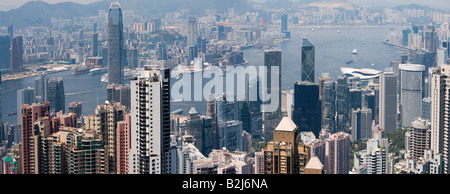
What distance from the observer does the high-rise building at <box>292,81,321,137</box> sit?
8.59 m

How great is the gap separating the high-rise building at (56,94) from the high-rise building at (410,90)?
509 cm

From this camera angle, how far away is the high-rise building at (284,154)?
373 cm

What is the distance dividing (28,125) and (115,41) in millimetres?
6018

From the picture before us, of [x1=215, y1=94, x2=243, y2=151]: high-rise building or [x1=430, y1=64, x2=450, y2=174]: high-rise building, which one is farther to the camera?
[x1=215, y1=94, x2=243, y2=151]: high-rise building

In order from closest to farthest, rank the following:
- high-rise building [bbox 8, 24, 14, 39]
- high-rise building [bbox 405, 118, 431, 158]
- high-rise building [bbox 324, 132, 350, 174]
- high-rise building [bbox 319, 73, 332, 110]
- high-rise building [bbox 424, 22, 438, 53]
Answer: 1. high-rise building [bbox 324, 132, 350, 174]
2. high-rise building [bbox 405, 118, 431, 158]
3. high-rise building [bbox 8, 24, 14, 39]
4. high-rise building [bbox 424, 22, 438, 53]
5. high-rise building [bbox 319, 73, 332, 110]

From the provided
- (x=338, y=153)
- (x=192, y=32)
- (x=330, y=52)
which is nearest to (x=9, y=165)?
(x=338, y=153)

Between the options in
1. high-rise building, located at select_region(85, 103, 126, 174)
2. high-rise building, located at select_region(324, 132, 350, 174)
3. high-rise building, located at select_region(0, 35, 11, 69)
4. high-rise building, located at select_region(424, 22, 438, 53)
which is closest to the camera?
high-rise building, located at select_region(85, 103, 126, 174)

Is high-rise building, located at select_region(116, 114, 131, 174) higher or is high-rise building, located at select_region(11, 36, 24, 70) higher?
high-rise building, located at select_region(11, 36, 24, 70)

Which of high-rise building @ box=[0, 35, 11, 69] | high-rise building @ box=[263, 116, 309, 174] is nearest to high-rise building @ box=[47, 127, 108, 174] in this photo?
high-rise building @ box=[263, 116, 309, 174]

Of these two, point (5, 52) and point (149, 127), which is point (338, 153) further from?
point (5, 52)

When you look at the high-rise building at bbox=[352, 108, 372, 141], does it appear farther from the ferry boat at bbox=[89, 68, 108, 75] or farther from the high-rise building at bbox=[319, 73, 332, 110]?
the ferry boat at bbox=[89, 68, 108, 75]

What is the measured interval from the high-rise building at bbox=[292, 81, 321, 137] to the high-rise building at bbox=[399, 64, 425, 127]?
1433mm
